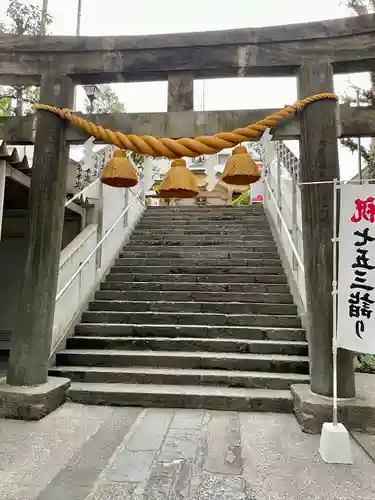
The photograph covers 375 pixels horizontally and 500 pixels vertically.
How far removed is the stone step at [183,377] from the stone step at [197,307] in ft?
4.90

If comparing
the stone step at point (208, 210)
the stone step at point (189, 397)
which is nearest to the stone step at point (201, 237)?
the stone step at point (208, 210)

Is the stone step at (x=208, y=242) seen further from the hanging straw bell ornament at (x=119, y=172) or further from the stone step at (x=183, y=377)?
the hanging straw bell ornament at (x=119, y=172)

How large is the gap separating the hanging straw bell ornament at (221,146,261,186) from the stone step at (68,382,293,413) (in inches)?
101

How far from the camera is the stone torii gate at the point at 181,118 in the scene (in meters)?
4.13

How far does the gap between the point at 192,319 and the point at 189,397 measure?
1.85 m

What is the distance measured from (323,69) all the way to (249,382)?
3.87 m

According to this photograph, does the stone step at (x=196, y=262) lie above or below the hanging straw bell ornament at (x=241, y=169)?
below

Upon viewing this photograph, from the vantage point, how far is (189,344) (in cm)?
576

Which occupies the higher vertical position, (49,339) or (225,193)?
(225,193)

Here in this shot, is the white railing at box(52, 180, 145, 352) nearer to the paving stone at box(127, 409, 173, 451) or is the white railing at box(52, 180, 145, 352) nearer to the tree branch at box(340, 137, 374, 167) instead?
the paving stone at box(127, 409, 173, 451)

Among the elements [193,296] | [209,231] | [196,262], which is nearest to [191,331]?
[193,296]

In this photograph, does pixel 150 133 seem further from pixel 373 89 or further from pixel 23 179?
pixel 373 89

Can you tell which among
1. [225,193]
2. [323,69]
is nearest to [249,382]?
[323,69]

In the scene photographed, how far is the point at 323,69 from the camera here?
4.24 meters
